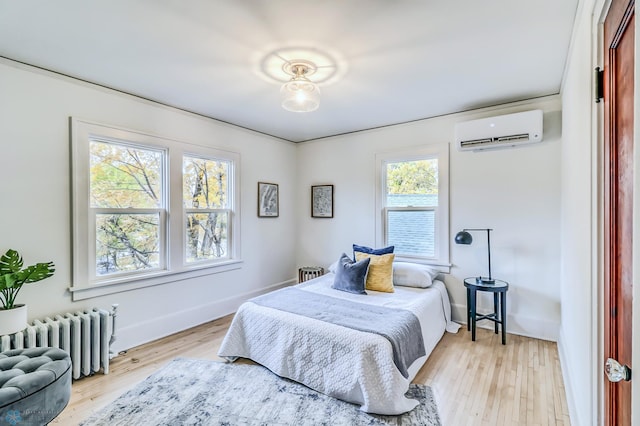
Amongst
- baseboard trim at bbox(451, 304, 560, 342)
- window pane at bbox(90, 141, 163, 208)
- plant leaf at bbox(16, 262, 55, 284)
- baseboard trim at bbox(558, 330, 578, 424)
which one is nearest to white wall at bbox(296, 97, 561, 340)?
baseboard trim at bbox(451, 304, 560, 342)

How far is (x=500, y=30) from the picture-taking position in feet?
6.35

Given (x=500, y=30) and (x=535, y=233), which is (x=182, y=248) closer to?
(x=500, y=30)

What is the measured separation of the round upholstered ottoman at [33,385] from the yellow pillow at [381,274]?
2531 millimetres

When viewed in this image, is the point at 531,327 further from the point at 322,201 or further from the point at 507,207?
the point at 322,201

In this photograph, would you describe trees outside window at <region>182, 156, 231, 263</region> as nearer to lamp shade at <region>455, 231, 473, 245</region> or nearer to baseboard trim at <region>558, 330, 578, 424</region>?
lamp shade at <region>455, 231, 473, 245</region>

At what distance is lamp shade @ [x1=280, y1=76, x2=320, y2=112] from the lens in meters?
2.34

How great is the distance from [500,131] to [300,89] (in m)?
2.13

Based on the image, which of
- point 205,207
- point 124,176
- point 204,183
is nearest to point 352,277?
point 205,207

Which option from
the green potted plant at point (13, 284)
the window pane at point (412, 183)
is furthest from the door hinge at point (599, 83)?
the green potted plant at point (13, 284)

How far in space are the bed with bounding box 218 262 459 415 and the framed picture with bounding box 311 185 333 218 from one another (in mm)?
1681

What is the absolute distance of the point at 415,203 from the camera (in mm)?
3879

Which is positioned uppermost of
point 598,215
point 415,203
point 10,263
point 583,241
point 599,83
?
point 599,83

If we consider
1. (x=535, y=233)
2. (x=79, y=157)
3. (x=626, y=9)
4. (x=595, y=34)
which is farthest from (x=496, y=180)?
(x=79, y=157)

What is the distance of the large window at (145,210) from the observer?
267 centimetres
